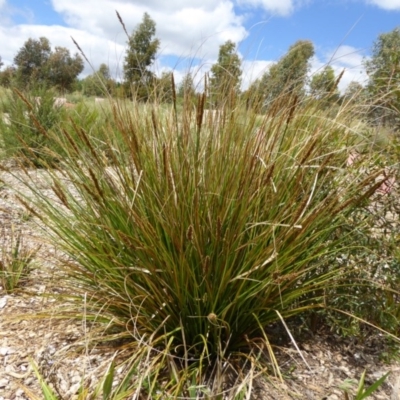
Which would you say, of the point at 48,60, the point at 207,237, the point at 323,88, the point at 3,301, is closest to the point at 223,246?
the point at 207,237

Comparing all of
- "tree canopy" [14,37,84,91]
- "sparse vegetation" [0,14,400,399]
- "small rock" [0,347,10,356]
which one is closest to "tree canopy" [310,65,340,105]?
"sparse vegetation" [0,14,400,399]

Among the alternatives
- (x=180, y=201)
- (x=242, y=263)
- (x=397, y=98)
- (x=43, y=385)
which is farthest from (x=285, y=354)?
(x=397, y=98)

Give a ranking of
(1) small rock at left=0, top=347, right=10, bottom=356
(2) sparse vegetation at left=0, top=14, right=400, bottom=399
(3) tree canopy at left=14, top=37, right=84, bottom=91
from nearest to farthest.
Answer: (2) sparse vegetation at left=0, top=14, right=400, bottom=399, (1) small rock at left=0, top=347, right=10, bottom=356, (3) tree canopy at left=14, top=37, right=84, bottom=91

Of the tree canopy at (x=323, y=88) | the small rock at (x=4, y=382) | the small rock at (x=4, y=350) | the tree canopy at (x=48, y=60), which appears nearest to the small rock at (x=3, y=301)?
the small rock at (x=4, y=350)

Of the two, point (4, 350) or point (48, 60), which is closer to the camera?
point (4, 350)

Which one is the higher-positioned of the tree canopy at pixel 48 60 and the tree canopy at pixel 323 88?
the tree canopy at pixel 323 88

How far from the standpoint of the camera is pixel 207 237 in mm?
1638

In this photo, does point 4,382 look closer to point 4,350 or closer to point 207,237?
point 4,350

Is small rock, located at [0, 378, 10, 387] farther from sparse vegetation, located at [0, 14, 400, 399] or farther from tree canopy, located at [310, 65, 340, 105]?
tree canopy, located at [310, 65, 340, 105]

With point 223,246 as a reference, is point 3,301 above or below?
below

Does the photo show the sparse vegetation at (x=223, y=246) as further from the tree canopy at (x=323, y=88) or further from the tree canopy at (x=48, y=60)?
the tree canopy at (x=48, y=60)

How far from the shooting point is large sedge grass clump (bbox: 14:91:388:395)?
5.10 ft

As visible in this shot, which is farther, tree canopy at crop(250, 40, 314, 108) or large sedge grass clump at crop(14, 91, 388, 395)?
tree canopy at crop(250, 40, 314, 108)

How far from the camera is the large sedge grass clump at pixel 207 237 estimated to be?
61.2 inches
